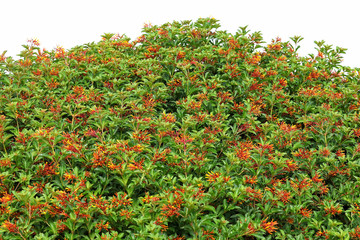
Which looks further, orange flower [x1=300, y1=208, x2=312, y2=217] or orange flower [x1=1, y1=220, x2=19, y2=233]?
orange flower [x1=300, y1=208, x2=312, y2=217]

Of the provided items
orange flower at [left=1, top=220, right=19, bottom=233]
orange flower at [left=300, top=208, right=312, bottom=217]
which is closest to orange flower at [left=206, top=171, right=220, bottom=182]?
orange flower at [left=300, top=208, right=312, bottom=217]

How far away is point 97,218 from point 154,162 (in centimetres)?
83

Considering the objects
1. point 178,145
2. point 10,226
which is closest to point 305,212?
point 178,145

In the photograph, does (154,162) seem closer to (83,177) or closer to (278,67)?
(83,177)

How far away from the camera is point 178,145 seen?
16.6 feet

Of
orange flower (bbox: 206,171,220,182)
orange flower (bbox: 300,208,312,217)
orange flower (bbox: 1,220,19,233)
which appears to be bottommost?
orange flower (bbox: 1,220,19,233)

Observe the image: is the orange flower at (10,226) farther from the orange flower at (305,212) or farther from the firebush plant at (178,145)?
the orange flower at (305,212)

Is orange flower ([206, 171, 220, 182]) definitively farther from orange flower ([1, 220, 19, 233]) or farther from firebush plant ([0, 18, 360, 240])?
orange flower ([1, 220, 19, 233])

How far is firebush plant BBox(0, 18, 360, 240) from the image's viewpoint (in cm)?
456

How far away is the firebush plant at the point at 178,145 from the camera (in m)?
4.56

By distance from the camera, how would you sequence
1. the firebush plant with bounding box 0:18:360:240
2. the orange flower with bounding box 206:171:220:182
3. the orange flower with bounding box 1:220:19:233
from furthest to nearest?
the orange flower with bounding box 206:171:220:182 → the firebush plant with bounding box 0:18:360:240 → the orange flower with bounding box 1:220:19:233

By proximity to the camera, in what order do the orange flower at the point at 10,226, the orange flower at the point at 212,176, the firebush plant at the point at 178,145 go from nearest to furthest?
the orange flower at the point at 10,226 < the firebush plant at the point at 178,145 < the orange flower at the point at 212,176

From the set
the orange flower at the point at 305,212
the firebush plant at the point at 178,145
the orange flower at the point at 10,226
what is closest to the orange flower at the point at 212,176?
the firebush plant at the point at 178,145

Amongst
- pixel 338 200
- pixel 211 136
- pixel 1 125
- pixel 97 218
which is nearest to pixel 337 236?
pixel 338 200
